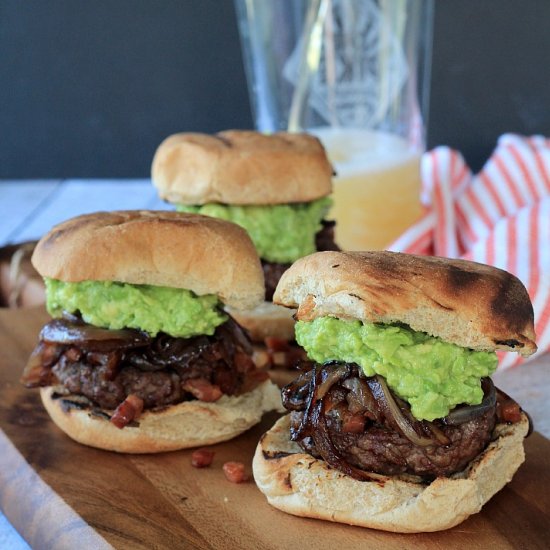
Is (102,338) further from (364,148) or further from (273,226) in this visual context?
(364,148)

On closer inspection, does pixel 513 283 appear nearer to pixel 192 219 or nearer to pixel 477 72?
pixel 192 219

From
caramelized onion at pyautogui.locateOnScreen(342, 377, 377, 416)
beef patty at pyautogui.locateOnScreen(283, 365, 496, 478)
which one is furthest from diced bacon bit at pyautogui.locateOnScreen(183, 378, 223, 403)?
caramelized onion at pyautogui.locateOnScreen(342, 377, 377, 416)

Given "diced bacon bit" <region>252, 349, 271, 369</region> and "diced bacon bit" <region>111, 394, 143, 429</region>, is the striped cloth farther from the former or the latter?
"diced bacon bit" <region>111, 394, 143, 429</region>

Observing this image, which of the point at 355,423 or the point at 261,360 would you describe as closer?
the point at 355,423

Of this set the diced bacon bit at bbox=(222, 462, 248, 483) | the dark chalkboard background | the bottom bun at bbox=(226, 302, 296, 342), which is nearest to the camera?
the diced bacon bit at bbox=(222, 462, 248, 483)

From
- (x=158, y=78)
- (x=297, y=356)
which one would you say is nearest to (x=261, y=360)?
(x=297, y=356)

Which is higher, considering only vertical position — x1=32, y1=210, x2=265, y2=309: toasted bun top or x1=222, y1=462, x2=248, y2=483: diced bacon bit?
x1=32, y1=210, x2=265, y2=309: toasted bun top

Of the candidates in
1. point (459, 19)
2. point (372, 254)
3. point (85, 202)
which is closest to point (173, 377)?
point (372, 254)
